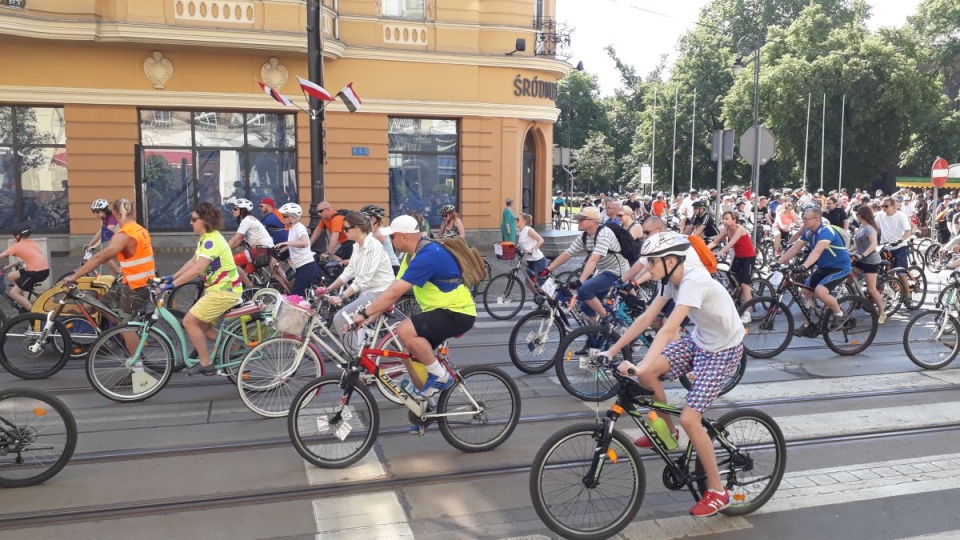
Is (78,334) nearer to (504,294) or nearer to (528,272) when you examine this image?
(504,294)

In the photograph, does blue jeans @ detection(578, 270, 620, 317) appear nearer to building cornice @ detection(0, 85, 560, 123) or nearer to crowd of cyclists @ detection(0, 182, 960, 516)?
crowd of cyclists @ detection(0, 182, 960, 516)

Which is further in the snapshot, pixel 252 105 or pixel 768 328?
pixel 252 105

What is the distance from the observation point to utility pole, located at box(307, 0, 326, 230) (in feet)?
46.8

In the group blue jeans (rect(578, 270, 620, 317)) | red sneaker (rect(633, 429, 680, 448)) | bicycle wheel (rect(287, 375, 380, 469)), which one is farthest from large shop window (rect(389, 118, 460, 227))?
red sneaker (rect(633, 429, 680, 448))

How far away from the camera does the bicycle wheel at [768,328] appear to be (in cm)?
966

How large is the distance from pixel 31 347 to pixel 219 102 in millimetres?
11639

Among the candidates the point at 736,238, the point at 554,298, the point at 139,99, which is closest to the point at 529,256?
the point at 736,238

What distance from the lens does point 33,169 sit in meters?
18.4

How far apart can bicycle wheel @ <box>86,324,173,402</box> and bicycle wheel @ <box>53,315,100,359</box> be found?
1.19 meters

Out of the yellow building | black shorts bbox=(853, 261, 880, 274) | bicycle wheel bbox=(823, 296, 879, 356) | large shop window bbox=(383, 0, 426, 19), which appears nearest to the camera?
bicycle wheel bbox=(823, 296, 879, 356)

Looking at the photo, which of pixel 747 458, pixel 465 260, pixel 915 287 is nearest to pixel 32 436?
pixel 465 260

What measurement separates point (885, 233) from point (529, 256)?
6.71 metres

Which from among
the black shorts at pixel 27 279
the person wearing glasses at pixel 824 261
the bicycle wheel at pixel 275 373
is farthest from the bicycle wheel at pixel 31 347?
the person wearing glasses at pixel 824 261

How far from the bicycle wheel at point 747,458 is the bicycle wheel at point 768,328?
181 inches
